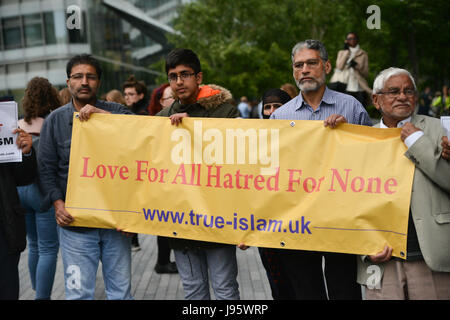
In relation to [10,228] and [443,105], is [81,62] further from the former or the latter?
[443,105]

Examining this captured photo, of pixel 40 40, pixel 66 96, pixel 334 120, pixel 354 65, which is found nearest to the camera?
pixel 334 120

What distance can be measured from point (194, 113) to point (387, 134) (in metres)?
1.39

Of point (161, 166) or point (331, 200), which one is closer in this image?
point (331, 200)

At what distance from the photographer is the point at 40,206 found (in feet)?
15.5

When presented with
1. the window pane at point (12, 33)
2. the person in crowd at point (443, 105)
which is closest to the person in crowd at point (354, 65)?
the person in crowd at point (443, 105)

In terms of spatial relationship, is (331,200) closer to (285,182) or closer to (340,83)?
(285,182)

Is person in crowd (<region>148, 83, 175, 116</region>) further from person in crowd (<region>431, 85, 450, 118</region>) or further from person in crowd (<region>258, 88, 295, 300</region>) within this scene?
person in crowd (<region>431, 85, 450, 118</region>)

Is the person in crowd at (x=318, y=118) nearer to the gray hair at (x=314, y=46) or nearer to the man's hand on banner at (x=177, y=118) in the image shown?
the gray hair at (x=314, y=46)

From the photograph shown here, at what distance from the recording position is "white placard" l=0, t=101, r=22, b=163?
338 cm


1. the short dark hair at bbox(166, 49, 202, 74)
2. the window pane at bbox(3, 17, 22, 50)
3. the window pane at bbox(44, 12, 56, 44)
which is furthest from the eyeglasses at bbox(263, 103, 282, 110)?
the window pane at bbox(3, 17, 22, 50)

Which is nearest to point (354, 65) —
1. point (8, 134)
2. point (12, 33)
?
point (8, 134)

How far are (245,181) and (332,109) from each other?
81 cm

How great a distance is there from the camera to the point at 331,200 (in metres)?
3.15
